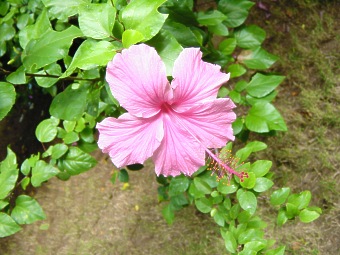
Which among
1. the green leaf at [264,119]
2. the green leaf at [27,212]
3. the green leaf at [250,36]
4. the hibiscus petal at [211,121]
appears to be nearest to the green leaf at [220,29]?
the green leaf at [250,36]

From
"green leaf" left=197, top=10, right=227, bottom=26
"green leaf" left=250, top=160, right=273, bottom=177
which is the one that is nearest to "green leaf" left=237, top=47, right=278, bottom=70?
"green leaf" left=197, top=10, right=227, bottom=26

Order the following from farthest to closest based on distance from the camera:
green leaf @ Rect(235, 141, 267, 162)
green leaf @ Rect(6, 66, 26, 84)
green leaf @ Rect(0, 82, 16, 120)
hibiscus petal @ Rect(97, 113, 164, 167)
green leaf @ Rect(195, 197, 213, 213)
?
green leaf @ Rect(195, 197, 213, 213), green leaf @ Rect(235, 141, 267, 162), green leaf @ Rect(6, 66, 26, 84), green leaf @ Rect(0, 82, 16, 120), hibiscus petal @ Rect(97, 113, 164, 167)

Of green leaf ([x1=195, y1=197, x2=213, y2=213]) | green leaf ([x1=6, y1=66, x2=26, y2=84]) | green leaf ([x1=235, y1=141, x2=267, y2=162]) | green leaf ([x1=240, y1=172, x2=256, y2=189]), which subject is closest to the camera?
green leaf ([x1=6, y1=66, x2=26, y2=84])

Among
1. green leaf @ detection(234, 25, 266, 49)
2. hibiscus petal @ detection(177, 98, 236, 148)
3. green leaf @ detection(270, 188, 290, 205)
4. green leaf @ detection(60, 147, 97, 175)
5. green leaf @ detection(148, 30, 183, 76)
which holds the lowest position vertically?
green leaf @ detection(60, 147, 97, 175)

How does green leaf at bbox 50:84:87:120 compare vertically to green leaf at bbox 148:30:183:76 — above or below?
below

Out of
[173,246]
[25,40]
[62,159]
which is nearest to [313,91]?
[173,246]

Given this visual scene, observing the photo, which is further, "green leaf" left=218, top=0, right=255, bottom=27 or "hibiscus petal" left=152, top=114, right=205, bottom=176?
"green leaf" left=218, top=0, right=255, bottom=27

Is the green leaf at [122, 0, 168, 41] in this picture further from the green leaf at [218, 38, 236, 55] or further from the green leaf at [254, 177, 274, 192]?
the green leaf at [218, 38, 236, 55]
